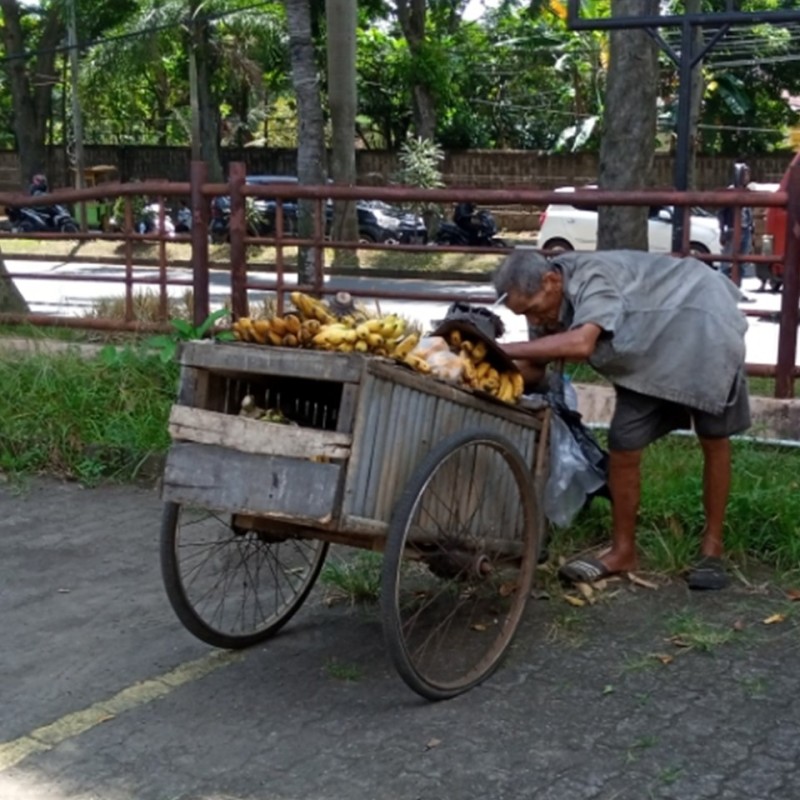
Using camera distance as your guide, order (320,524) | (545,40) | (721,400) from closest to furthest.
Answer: (320,524), (721,400), (545,40)

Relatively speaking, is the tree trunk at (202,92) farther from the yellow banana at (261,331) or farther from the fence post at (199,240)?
the yellow banana at (261,331)

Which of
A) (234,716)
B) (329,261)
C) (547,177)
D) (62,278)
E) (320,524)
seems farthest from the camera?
(547,177)

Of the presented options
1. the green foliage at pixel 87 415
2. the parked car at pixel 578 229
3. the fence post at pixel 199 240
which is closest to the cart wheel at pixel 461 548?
the green foliage at pixel 87 415

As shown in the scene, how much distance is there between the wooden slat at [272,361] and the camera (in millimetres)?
4109

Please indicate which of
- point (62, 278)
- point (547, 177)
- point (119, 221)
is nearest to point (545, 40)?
point (547, 177)

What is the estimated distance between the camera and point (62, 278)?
9219 mm

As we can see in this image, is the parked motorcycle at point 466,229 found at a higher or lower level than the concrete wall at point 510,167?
lower

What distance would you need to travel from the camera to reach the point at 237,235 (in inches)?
320

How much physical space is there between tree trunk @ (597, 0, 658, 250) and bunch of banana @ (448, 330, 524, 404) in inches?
198

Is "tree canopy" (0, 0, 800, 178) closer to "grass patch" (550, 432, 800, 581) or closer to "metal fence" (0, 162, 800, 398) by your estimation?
"metal fence" (0, 162, 800, 398)

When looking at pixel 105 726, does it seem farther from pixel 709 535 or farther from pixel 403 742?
pixel 709 535

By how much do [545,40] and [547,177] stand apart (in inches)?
210

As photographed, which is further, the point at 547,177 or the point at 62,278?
the point at 547,177

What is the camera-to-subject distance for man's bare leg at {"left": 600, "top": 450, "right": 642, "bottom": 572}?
17.5ft
